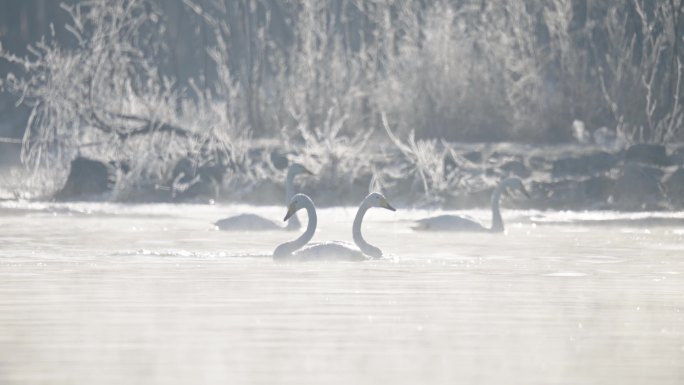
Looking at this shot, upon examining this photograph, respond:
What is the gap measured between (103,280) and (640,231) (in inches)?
292

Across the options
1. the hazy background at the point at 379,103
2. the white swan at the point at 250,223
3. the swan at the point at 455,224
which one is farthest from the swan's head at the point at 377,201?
the hazy background at the point at 379,103

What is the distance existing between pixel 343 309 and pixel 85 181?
13.2m

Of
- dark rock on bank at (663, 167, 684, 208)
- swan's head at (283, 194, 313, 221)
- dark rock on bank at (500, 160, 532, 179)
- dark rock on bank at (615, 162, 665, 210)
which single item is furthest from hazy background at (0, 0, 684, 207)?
swan's head at (283, 194, 313, 221)

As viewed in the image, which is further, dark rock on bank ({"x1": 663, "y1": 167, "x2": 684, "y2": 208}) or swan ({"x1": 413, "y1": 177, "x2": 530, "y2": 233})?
dark rock on bank ({"x1": 663, "y1": 167, "x2": 684, "y2": 208})

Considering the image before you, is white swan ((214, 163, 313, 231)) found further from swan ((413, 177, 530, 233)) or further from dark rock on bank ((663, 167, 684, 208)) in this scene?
dark rock on bank ((663, 167, 684, 208))

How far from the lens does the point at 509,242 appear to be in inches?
672

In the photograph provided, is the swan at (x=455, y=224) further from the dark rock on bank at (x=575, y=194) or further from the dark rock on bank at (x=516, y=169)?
the dark rock on bank at (x=516, y=169)

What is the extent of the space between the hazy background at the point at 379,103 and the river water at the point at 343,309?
5.11 m

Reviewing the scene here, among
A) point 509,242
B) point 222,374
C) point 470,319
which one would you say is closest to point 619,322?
point 470,319

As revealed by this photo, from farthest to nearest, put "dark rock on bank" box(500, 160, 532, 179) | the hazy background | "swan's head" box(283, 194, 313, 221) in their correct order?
1. the hazy background
2. "dark rock on bank" box(500, 160, 532, 179)
3. "swan's head" box(283, 194, 313, 221)

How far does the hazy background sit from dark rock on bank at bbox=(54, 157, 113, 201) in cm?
17

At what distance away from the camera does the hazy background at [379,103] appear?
75.7ft

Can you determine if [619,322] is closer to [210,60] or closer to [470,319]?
[470,319]

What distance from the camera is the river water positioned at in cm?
830
